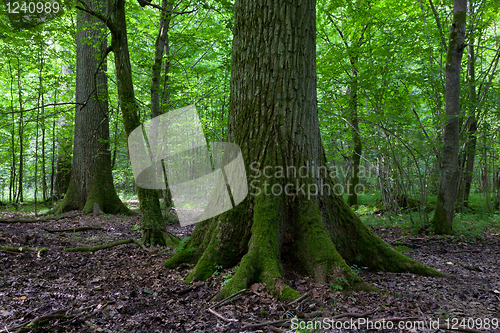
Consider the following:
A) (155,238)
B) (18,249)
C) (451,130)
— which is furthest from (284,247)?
(451,130)

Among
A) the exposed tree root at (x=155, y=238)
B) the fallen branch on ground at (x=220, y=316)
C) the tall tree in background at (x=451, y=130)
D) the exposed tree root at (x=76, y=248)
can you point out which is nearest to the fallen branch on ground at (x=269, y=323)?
the fallen branch on ground at (x=220, y=316)

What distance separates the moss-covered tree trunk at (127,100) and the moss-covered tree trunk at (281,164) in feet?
4.63

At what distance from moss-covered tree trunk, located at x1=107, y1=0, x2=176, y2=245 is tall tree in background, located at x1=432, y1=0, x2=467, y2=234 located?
542 cm

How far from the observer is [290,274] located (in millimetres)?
2938

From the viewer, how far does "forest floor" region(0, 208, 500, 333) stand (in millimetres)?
2119

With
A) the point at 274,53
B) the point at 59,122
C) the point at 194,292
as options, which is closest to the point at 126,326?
the point at 194,292

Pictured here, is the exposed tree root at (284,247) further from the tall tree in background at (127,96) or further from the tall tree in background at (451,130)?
the tall tree in background at (451,130)

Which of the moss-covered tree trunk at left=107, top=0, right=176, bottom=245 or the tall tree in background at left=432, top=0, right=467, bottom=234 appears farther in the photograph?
the tall tree in background at left=432, top=0, right=467, bottom=234

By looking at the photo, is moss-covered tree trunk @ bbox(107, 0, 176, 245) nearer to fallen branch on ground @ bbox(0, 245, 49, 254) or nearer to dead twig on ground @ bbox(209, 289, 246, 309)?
fallen branch on ground @ bbox(0, 245, 49, 254)

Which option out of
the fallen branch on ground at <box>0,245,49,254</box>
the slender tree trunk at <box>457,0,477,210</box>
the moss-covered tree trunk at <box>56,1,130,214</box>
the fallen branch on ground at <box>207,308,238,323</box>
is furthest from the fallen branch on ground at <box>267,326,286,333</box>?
the moss-covered tree trunk at <box>56,1,130,214</box>

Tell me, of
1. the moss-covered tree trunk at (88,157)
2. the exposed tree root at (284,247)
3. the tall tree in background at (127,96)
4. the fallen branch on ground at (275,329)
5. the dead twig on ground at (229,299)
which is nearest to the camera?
the fallen branch on ground at (275,329)

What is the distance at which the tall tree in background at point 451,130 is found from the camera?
5660 mm

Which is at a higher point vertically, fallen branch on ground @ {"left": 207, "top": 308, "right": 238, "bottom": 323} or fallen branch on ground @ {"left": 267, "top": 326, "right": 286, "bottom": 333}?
fallen branch on ground @ {"left": 267, "top": 326, "right": 286, "bottom": 333}

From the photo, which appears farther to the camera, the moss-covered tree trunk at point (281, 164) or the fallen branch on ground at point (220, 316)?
the moss-covered tree trunk at point (281, 164)
